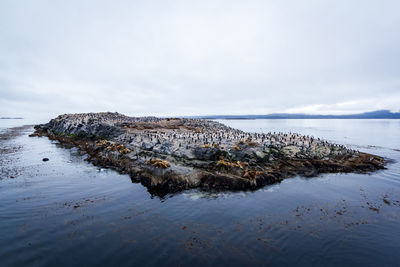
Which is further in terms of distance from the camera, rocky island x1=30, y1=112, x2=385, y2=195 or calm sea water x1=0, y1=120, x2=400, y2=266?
rocky island x1=30, y1=112, x2=385, y2=195

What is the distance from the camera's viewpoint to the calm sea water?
8367 millimetres

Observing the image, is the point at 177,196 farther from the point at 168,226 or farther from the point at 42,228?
the point at 42,228

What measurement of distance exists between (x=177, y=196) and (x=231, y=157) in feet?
28.6

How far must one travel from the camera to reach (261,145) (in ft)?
77.3

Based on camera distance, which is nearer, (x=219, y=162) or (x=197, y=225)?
(x=197, y=225)

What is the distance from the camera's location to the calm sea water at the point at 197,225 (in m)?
8.37

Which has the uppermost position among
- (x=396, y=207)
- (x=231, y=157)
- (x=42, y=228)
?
(x=231, y=157)

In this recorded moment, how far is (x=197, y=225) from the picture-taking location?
10766 millimetres

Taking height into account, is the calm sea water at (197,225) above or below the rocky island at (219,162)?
below

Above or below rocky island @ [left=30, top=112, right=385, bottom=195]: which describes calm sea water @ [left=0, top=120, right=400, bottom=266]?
below

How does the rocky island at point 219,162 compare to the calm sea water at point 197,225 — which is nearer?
the calm sea water at point 197,225

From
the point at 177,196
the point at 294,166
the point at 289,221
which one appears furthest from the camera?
the point at 294,166

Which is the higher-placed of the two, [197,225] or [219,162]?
[219,162]

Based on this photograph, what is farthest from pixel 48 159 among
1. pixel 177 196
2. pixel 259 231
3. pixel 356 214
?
Result: pixel 356 214
